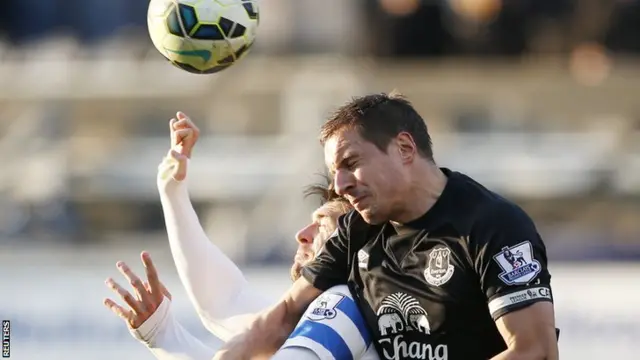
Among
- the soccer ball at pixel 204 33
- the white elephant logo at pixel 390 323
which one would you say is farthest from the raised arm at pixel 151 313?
the white elephant logo at pixel 390 323

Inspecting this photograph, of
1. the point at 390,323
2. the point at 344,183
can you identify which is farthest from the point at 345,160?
the point at 390,323

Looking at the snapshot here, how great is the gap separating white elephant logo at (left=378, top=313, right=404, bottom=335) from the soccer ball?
1.38m

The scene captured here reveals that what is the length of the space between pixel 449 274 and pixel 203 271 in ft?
4.86

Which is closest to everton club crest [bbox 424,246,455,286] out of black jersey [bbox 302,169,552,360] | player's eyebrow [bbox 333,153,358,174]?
black jersey [bbox 302,169,552,360]

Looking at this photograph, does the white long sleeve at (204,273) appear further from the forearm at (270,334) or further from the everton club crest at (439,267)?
the everton club crest at (439,267)

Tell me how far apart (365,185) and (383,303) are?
44cm

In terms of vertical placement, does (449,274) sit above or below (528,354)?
above

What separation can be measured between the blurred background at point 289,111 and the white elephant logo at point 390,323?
268 inches

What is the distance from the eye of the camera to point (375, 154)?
4871 mm

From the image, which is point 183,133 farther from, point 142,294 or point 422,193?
point 422,193

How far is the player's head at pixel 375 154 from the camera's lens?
15.9 feet

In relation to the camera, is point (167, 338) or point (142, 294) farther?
point (167, 338)

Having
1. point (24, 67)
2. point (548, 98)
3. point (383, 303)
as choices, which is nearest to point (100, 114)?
point (24, 67)

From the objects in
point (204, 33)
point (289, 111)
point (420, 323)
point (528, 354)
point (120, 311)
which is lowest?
point (528, 354)
